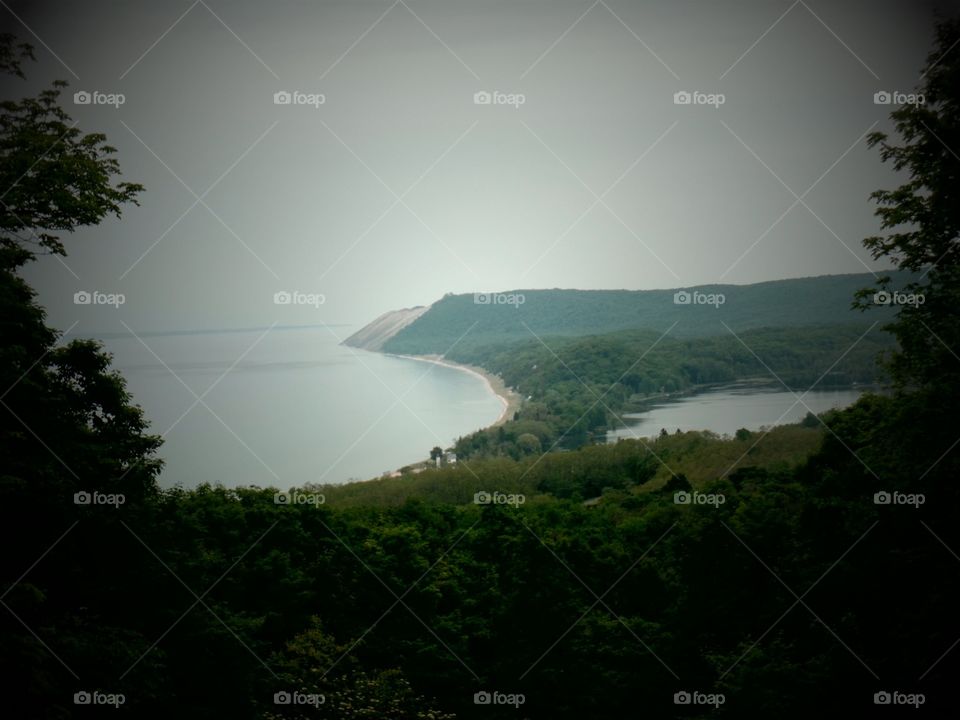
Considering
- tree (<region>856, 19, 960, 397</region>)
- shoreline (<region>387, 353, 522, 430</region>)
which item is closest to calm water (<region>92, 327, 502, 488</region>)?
shoreline (<region>387, 353, 522, 430</region>)

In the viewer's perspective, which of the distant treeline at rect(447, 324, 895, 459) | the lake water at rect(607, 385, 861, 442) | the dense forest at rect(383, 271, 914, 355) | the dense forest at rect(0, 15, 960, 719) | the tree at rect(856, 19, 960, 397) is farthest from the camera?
the distant treeline at rect(447, 324, 895, 459)

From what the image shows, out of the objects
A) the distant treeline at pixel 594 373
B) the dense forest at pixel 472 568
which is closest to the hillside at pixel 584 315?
the distant treeline at pixel 594 373

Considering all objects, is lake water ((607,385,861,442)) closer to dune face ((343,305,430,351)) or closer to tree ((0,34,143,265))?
dune face ((343,305,430,351))

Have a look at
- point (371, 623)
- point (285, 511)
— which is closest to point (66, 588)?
point (285, 511)

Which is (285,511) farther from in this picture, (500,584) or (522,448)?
(522,448)

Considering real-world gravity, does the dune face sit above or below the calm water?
above

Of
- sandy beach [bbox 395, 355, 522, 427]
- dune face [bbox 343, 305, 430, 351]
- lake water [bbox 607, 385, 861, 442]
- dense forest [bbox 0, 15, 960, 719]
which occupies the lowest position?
dense forest [bbox 0, 15, 960, 719]

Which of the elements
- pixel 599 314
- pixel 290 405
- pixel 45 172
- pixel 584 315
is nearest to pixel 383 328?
pixel 290 405
